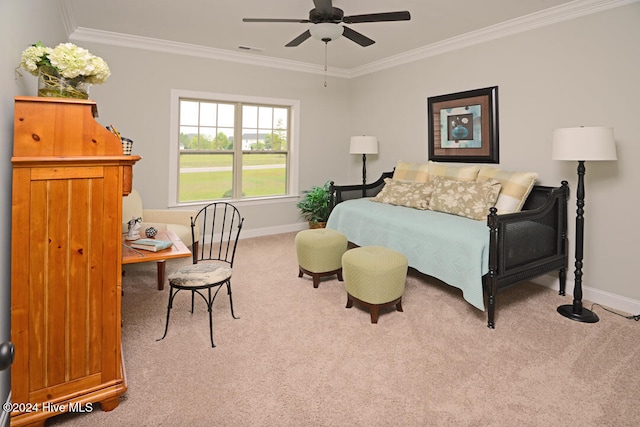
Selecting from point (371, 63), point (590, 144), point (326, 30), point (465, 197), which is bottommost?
point (465, 197)

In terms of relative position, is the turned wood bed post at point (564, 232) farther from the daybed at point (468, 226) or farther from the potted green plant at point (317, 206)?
the potted green plant at point (317, 206)

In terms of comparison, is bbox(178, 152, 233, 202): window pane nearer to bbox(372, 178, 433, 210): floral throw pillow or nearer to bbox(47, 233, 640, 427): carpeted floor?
bbox(47, 233, 640, 427): carpeted floor

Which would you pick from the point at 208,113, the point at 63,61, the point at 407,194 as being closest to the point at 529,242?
the point at 407,194

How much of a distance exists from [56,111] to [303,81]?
459 centimetres

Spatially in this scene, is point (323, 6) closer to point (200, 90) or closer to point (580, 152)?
point (580, 152)

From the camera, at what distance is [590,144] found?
109 inches

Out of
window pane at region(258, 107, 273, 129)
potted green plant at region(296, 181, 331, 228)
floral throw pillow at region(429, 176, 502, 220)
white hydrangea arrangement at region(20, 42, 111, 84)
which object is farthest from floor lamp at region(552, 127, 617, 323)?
window pane at region(258, 107, 273, 129)

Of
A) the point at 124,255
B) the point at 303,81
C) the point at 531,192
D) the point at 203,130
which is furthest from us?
the point at 303,81

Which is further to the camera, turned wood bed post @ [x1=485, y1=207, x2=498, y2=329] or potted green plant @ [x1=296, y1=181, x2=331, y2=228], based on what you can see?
potted green plant @ [x1=296, y1=181, x2=331, y2=228]

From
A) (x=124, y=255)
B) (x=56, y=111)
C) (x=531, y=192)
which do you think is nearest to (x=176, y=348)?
(x=124, y=255)

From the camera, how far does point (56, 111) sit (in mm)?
1684

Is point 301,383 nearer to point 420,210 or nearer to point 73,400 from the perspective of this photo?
point 73,400

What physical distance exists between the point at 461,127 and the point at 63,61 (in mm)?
4003

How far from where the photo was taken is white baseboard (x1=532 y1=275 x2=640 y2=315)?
3.11 m
